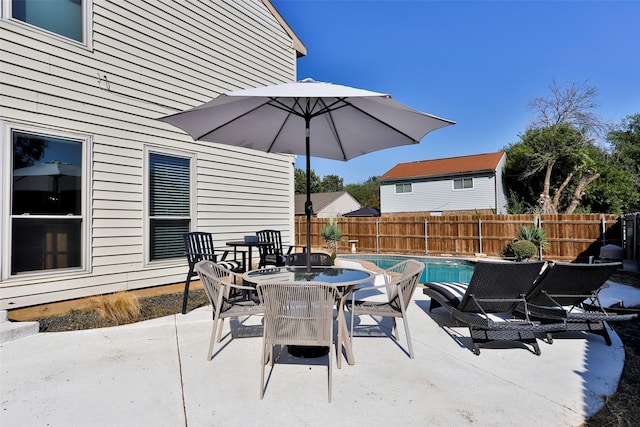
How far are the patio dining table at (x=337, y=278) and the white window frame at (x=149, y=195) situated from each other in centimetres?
265

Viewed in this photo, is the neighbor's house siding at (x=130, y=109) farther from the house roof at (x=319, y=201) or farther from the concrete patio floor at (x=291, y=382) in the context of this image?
the house roof at (x=319, y=201)

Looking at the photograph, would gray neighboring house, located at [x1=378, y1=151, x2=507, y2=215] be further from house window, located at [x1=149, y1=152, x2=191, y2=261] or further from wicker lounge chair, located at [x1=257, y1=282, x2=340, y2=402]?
wicker lounge chair, located at [x1=257, y1=282, x2=340, y2=402]

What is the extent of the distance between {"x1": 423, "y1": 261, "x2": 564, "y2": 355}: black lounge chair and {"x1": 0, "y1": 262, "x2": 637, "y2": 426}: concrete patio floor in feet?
0.49

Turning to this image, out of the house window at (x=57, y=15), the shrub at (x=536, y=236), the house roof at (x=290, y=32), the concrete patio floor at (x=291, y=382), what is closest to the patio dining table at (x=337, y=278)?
the concrete patio floor at (x=291, y=382)

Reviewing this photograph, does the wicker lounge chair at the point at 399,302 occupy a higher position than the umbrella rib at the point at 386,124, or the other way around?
the umbrella rib at the point at 386,124

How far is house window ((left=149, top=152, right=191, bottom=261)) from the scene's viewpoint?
569 centimetres

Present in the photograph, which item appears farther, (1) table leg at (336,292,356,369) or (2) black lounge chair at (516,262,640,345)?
(2) black lounge chair at (516,262,640,345)

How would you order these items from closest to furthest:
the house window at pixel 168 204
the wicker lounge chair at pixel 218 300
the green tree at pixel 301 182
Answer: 1. the wicker lounge chair at pixel 218 300
2. the house window at pixel 168 204
3. the green tree at pixel 301 182

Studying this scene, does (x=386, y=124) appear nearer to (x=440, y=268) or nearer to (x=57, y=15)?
(x=57, y=15)

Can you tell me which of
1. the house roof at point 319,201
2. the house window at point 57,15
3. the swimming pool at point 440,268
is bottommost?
the swimming pool at point 440,268

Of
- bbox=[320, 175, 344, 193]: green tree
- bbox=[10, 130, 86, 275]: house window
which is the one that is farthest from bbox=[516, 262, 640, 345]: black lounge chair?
bbox=[320, 175, 344, 193]: green tree

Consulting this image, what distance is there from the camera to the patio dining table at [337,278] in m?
2.97

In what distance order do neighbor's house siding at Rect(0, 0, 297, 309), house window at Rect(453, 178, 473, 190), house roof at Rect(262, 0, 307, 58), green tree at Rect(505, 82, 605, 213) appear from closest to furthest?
neighbor's house siding at Rect(0, 0, 297, 309), house roof at Rect(262, 0, 307, 58), green tree at Rect(505, 82, 605, 213), house window at Rect(453, 178, 473, 190)

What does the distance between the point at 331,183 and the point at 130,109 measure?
4314 cm
